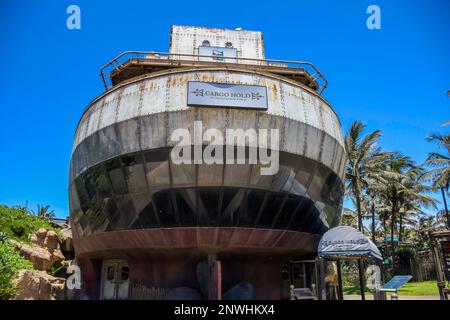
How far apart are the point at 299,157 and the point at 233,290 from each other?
6.34m

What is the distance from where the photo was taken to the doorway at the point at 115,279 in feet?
57.9

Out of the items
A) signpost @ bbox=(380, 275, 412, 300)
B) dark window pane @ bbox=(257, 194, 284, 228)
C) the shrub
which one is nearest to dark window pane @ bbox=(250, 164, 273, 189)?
dark window pane @ bbox=(257, 194, 284, 228)

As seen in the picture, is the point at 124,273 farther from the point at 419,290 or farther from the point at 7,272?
the point at 419,290

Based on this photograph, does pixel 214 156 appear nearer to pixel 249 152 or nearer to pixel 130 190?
pixel 249 152

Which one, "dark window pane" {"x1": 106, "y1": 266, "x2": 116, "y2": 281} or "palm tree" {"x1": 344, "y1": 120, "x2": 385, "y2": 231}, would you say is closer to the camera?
"dark window pane" {"x1": 106, "y1": 266, "x2": 116, "y2": 281}

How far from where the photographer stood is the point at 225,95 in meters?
14.6

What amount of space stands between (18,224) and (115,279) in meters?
11.9

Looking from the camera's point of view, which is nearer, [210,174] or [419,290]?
[210,174]

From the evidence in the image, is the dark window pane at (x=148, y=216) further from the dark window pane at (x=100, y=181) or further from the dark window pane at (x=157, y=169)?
the dark window pane at (x=100, y=181)

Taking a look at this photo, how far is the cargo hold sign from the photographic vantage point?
14413mm

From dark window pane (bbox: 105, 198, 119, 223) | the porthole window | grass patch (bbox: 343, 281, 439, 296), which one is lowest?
grass patch (bbox: 343, 281, 439, 296)

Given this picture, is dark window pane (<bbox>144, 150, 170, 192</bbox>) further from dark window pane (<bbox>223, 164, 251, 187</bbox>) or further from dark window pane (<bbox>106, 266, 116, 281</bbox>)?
dark window pane (<bbox>106, 266, 116, 281</bbox>)

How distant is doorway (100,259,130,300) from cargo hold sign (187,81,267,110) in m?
9.57

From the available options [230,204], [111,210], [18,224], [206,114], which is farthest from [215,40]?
[18,224]
